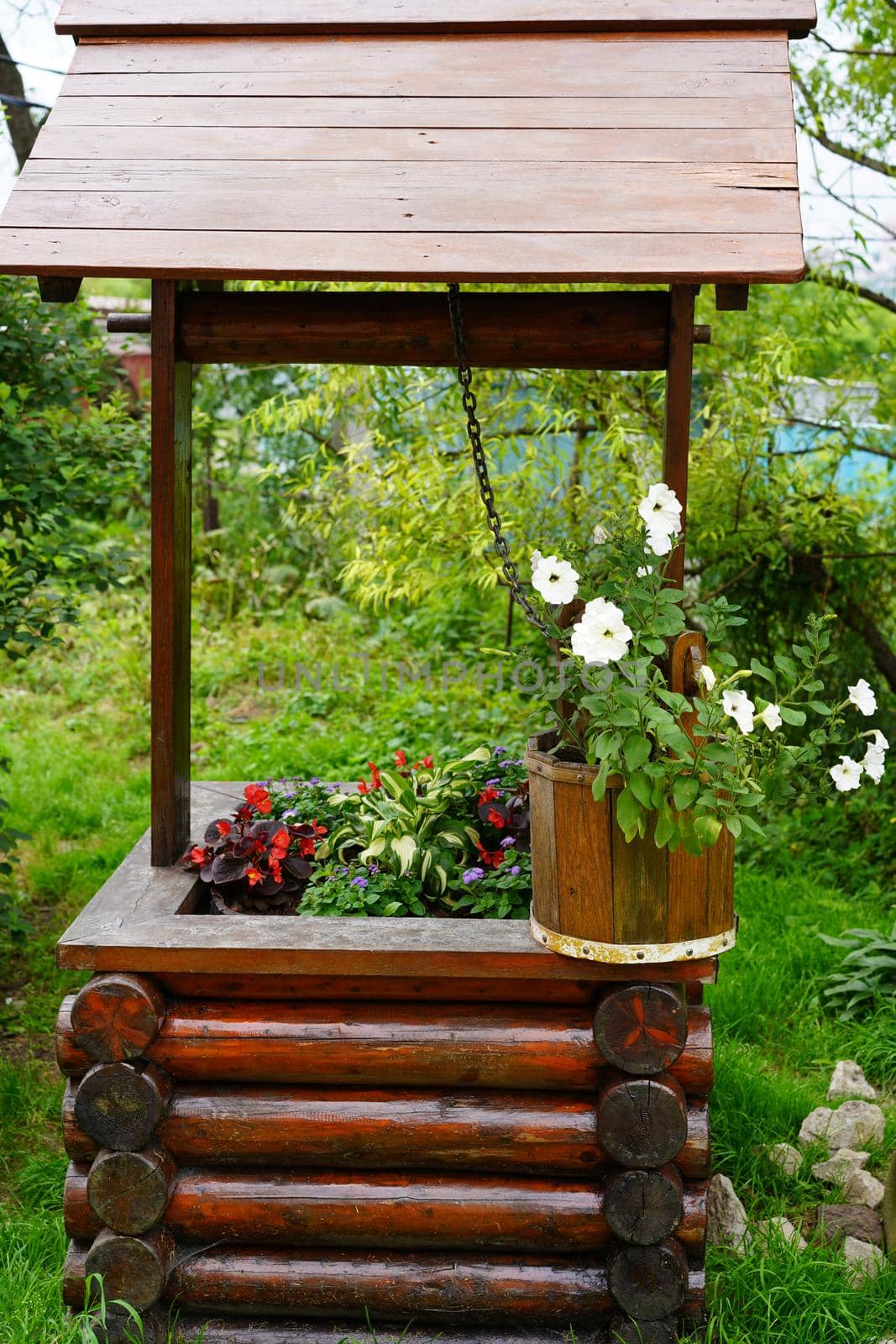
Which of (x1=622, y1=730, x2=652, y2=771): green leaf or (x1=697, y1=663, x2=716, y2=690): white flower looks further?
(x1=697, y1=663, x2=716, y2=690): white flower

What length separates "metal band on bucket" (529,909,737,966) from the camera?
103 inches

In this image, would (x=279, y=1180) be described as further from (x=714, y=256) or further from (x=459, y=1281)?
(x=714, y=256)

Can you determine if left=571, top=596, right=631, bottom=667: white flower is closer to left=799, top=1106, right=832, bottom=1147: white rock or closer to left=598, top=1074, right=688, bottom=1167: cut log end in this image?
left=598, top=1074, right=688, bottom=1167: cut log end

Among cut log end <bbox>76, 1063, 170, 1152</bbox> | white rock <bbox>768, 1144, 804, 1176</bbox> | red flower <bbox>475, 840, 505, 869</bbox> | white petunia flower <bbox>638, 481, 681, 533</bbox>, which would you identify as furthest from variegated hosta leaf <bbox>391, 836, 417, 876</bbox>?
white rock <bbox>768, 1144, 804, 1176</bbox>

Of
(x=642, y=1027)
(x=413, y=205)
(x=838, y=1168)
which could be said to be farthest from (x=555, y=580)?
(x=838, y=1168)

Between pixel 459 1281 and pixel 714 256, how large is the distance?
2208 mm

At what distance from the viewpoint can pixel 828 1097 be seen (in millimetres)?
3918

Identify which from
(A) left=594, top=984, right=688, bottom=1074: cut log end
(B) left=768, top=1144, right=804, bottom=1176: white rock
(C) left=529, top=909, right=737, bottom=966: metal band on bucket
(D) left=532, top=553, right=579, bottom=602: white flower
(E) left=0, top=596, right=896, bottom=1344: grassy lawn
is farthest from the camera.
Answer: (B) left=768, top=1144, right=804, bottom=1176: white rock

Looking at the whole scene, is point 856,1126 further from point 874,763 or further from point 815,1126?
point 874,763

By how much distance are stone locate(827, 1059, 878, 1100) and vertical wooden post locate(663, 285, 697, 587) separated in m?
1.84

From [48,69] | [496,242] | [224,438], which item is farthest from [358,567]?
[224,438]

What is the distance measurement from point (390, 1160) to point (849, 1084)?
1.74 m

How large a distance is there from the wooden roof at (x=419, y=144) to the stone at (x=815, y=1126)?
2362mm

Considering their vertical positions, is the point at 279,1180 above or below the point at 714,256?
below
